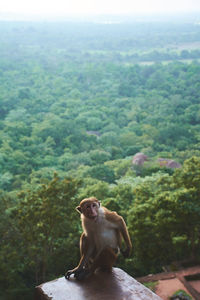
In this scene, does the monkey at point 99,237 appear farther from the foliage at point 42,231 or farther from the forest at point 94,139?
the forest at point 94,139

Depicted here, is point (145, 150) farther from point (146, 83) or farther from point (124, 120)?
point (146, 83)

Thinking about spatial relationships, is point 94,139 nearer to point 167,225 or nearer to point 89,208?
point 167,225

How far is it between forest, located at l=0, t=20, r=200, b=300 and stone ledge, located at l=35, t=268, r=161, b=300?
22.4 feet

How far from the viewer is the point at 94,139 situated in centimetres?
5006

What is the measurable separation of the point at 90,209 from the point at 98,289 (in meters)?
0.74

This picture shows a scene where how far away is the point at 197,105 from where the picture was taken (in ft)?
197

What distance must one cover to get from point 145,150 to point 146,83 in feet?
128

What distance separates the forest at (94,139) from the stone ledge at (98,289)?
6840 millimetres

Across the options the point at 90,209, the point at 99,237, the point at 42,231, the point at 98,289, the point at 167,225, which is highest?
the point at 90,209

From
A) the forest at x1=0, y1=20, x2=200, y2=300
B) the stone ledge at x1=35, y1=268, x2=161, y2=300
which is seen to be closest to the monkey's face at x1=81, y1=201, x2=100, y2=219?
the stone ledge at x1=35, y1=268, x2=161, y2=300

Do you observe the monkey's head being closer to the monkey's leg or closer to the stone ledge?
the monkey's leg

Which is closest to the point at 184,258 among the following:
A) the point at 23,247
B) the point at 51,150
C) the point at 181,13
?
the point at 23,247

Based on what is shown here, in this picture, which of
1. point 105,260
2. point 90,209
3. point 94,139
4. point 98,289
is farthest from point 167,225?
point 94,139

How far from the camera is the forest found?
1102 cm
